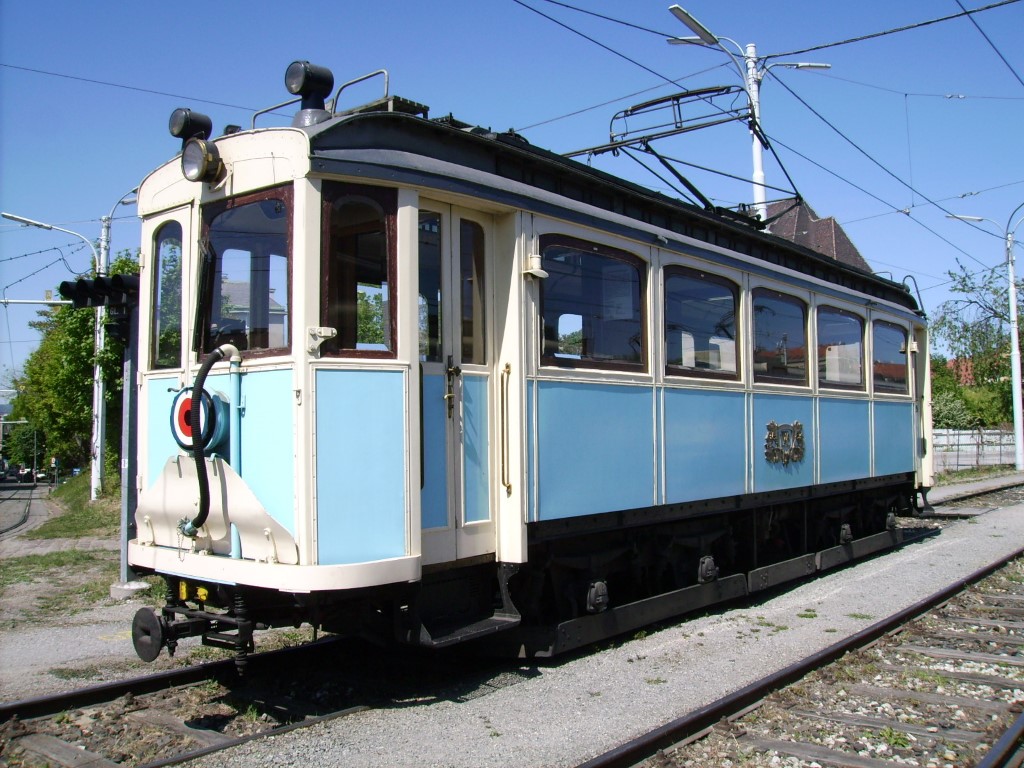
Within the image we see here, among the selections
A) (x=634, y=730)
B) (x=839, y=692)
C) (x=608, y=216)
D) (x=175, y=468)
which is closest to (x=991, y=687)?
(x=839, y=692)

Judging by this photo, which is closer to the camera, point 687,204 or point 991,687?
point 991,687

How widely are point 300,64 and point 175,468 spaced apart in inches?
98.7

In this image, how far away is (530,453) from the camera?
605 centimetres

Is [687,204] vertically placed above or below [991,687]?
above

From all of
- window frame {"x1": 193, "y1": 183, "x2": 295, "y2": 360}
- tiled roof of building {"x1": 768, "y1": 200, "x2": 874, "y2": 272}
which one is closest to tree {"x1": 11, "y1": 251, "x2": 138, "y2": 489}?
window frame {"x1": 193, "y1": 183, "x2": 295, "y2": 360}

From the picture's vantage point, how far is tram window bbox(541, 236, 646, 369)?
638cm

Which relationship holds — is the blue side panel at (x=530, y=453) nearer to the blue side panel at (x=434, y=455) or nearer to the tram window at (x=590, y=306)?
the tram window at (x=590, y=306)

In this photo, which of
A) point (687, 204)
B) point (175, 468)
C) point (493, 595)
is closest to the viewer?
point (175, 468)

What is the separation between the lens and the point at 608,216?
6859 mm

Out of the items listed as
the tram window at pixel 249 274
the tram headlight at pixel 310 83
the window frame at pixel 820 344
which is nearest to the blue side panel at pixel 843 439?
the window frame at pixel 820 344

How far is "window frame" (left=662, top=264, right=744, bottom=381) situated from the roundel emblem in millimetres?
3547

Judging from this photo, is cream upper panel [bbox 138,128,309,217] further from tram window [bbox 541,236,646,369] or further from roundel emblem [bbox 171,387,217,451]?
tram window [bbox 541,236,646,369]

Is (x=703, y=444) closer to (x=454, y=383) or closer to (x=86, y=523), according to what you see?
(x=454, y=383)

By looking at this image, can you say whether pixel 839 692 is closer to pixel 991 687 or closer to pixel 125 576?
pixel 991 687
